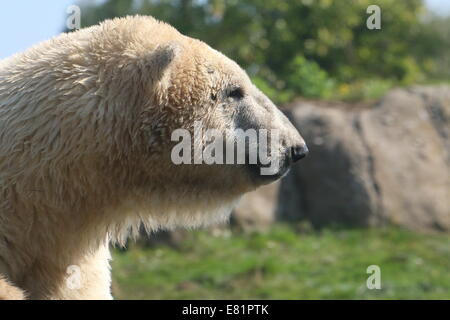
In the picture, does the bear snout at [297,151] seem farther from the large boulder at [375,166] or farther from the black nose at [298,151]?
the large boulder at [375,166]

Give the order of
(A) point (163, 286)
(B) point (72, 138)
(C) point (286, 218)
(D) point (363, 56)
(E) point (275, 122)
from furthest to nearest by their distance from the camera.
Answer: (D) point (363, 56) < (C) point (286, 218) < (A) point (163, 286) < (E) point (275, 122) < (B) point (72, 138)

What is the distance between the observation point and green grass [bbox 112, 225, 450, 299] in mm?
5804

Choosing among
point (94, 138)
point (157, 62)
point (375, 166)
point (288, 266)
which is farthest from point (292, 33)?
point (94, 138)

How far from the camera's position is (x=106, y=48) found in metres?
2.69

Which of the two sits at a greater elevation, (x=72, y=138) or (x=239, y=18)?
(x=239, y=18)

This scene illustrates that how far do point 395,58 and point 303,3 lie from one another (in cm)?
307

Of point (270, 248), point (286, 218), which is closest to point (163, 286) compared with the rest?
point (270, 248)

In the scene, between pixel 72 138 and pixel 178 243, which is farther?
pixel 178 243

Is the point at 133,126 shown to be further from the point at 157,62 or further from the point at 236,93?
the point at 236,93

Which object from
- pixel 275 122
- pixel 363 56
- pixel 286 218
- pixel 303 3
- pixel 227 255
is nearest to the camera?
pixel 275 122

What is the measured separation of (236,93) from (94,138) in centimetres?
62

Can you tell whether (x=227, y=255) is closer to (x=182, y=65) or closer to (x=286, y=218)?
(x=286, y=218)

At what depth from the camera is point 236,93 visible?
2885 mm
